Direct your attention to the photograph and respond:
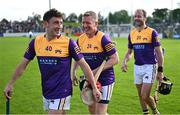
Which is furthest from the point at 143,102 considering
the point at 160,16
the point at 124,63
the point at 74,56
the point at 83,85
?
the point at 160,16

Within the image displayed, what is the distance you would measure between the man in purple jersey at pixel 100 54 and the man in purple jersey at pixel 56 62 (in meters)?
1.01

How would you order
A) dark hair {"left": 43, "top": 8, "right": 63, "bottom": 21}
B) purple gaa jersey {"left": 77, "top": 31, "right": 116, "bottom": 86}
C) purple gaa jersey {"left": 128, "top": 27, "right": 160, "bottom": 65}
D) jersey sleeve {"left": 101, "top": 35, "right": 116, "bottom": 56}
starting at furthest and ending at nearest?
purple gaa jersey {"left": 128, "top": 27, "right": 160, "bottom": 65}
purple gaa jersey {"left": 77, "top": 31, "right": 116, "bottom": 86}
jersey sleeve {"left": 101, "top": 35, "right": 116, "bottom": 56}
dark hair {"left": 43, "top": 8, "right": 63, "bottom": 21}

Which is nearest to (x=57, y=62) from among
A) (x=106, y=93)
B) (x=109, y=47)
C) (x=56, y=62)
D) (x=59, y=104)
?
(x=56, y=62)

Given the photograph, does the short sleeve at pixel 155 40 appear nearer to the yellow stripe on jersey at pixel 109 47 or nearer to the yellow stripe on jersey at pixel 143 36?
the yellow stripe on jersey at pixel 143 36

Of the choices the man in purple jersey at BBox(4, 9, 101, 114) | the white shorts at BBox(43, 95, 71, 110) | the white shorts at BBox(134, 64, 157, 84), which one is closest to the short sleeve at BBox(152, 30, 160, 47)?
the white shorts at BBox(134, 64, 157, 84)

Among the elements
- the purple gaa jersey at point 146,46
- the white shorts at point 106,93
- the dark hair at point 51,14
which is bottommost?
the white shorts at point 106,93

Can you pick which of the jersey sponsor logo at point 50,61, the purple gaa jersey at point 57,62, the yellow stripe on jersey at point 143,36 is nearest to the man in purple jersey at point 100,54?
the purple gaa jersey at point 57,62

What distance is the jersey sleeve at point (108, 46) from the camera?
6.75 meters

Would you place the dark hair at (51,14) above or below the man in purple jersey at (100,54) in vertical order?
above

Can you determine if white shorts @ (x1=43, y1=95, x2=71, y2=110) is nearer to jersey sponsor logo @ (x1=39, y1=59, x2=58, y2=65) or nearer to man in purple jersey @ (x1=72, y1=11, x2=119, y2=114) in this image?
jersey sponsor logo @ (x1=39, y1=59, x2=58, y2=65)

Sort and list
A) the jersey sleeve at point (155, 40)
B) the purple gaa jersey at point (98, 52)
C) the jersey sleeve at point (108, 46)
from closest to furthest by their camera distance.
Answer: the jersey sleeve at point (108, 46), the purple gaa jersey at point (98, 52), the jersey sleeve at point (155, 40)

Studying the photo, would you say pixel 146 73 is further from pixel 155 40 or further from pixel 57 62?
pixel 57 62

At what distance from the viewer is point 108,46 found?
6.80 metres

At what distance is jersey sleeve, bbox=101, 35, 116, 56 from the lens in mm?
6748
